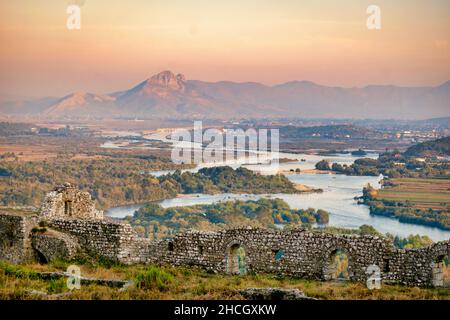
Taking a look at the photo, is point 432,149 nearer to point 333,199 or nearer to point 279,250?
point 333,199

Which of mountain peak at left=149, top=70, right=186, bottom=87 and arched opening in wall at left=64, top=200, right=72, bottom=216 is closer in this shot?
arched opening in wall at left=64, top=200, right=72, bottom=216

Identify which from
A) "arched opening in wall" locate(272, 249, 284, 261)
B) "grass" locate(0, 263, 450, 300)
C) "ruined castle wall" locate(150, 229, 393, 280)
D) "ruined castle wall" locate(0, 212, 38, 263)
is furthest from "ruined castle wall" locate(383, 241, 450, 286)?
"ruined castle wall" locate(0, 212, 38, 263)

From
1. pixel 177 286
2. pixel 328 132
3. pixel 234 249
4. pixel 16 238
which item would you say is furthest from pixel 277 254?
pixel 328 132

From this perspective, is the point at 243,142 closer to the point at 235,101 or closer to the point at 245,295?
the point at 235,101

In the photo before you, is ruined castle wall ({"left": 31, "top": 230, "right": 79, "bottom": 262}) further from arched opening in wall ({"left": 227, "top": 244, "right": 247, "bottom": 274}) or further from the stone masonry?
arched opening in wall ({"left": 227, "top": 244, "right": 247, "bottom": 274})

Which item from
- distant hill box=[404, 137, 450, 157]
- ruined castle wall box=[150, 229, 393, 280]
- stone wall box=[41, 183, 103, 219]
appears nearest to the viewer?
ruined castle wall box=[150, 229, 393, 280]

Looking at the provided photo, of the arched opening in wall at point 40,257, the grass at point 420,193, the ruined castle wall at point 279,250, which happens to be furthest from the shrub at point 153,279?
the grass at point 420,193

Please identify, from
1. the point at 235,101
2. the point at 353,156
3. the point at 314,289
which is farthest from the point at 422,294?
the point at 235,101
